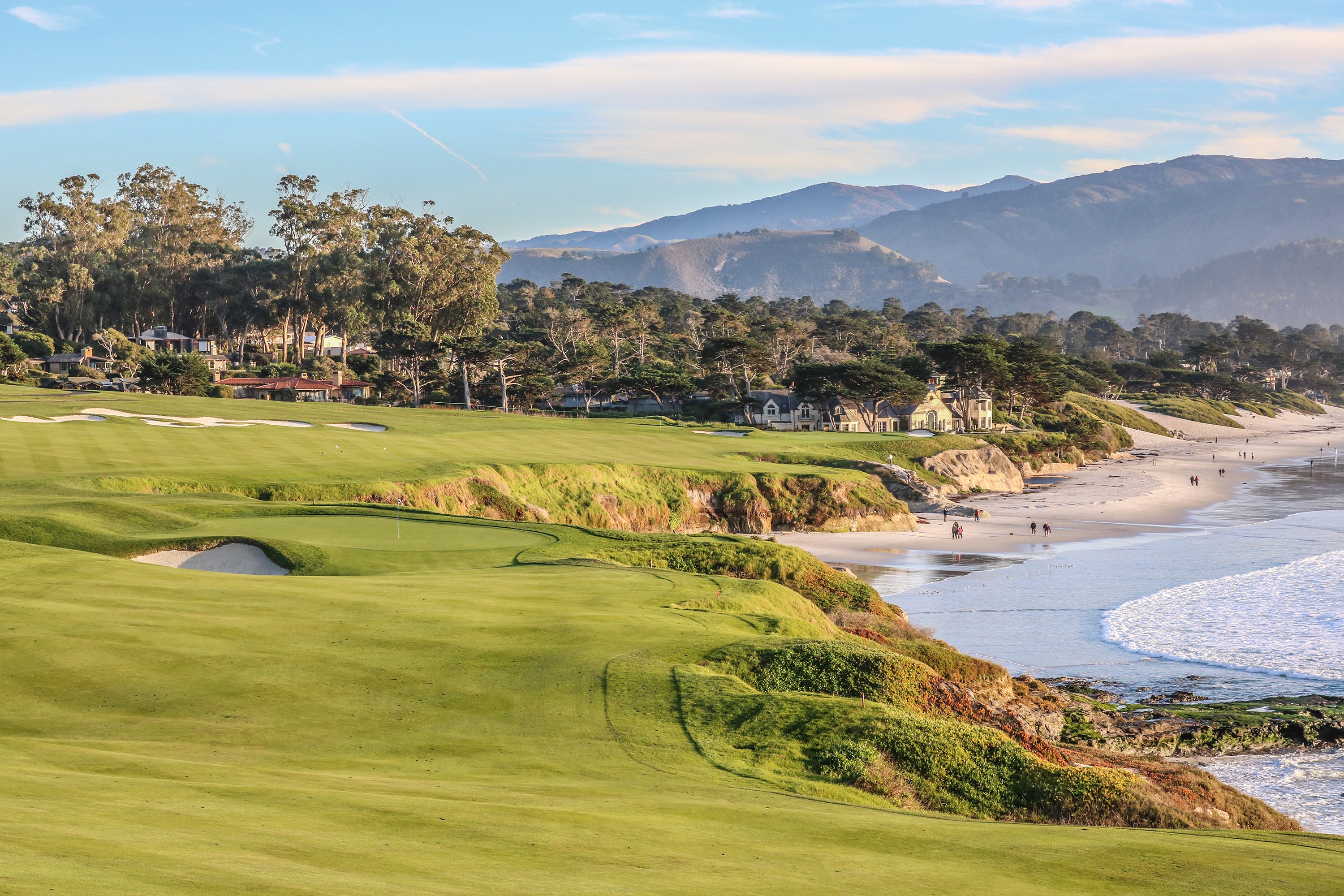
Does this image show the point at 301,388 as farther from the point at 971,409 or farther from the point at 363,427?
the point at 971,409

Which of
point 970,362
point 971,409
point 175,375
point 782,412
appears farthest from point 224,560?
point 971,409

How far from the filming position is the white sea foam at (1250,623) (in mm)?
32031

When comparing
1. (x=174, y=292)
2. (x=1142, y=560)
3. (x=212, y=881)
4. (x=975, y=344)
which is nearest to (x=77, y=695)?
(x=212, y=881)

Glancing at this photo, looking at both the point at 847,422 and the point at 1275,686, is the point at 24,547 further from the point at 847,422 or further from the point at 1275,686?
the point at 847,422

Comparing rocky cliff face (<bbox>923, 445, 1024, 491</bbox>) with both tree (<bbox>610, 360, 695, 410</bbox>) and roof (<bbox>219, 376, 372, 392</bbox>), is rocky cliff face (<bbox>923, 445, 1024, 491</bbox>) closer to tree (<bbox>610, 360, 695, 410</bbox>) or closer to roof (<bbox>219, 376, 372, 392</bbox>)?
tree (<bbox>610, 360, 695, 410</bbox>)

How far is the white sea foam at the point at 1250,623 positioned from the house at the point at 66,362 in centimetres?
10464

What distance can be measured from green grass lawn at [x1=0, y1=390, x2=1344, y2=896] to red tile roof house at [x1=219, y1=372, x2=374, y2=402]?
82.8 m

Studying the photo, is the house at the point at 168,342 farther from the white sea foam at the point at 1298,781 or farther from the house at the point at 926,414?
the white sea foam at the point at 1298,781

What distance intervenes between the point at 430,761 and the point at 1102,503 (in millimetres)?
68093

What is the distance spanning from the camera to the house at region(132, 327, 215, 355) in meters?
124

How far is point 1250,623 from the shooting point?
120ft

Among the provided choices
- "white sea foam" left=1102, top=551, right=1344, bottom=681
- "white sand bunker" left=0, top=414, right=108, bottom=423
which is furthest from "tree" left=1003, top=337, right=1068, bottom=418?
"white sand bunker" left=0, top=414, right=108, bottom=423

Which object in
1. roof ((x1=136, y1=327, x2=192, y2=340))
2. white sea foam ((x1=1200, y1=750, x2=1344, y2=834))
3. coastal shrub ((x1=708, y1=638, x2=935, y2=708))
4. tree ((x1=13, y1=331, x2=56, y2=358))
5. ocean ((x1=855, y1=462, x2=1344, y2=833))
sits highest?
roof ((x1=136, y1=327, x2=192, y2=340))

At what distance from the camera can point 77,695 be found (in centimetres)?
1495
